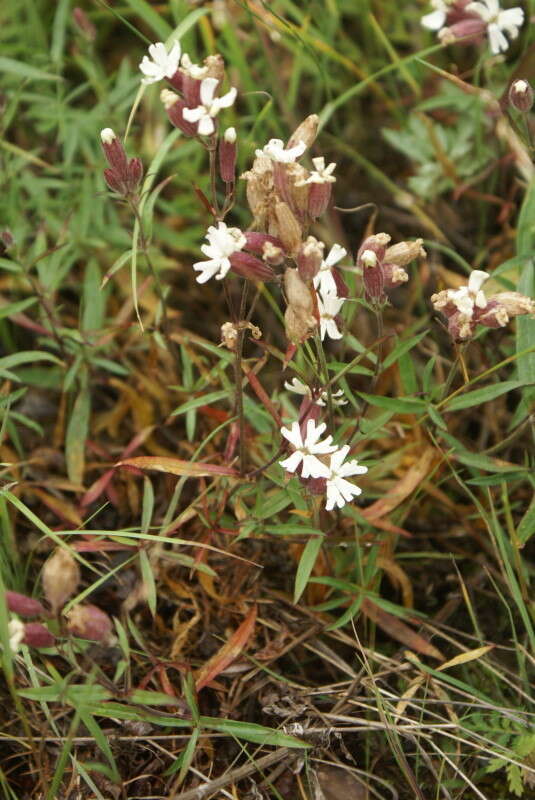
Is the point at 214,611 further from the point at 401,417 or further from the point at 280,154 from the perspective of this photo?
the point at 280,154

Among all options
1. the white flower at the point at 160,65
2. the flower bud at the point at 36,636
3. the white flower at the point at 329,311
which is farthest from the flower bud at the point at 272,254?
the flower bud at the point at 36,636

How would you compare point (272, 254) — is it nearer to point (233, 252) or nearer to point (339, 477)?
point (233, 252)

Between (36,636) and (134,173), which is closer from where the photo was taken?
(36,636)

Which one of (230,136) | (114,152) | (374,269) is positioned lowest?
(374,269)

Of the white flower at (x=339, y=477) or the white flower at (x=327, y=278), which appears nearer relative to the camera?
the white flower at (x=339, y=477)

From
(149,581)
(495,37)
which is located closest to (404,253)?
(495,37)

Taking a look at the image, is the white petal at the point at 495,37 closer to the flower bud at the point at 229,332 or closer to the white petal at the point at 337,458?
the flower bud at the point at 229,332

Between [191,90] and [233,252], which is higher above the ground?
[191,90]
